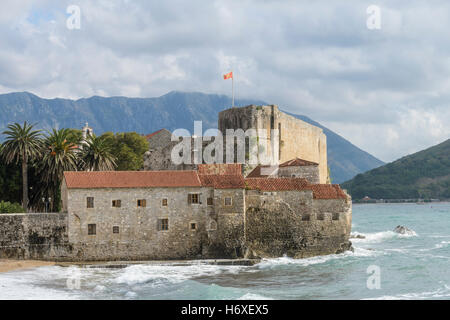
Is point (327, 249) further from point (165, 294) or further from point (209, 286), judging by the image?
point (165, 294)

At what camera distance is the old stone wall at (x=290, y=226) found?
39719 millimetres

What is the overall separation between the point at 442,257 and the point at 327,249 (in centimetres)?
1186

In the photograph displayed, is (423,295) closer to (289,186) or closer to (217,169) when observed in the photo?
(289,186)

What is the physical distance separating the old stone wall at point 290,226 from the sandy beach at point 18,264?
13.9 metres

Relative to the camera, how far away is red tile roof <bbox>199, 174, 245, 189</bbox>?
38.7m

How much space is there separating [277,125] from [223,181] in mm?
20655

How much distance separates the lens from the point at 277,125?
191 feet

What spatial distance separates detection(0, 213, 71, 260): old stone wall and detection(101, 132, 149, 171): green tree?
17.9 meters

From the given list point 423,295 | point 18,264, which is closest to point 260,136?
point 18,264

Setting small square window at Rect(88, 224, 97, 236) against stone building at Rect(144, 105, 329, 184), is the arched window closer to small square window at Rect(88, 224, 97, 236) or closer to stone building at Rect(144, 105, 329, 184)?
small square window at Rect(88, 224, 97, 236)

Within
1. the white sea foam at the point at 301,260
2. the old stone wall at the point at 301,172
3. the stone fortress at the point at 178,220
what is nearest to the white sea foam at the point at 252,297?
the white sea foam at the point at 301,260

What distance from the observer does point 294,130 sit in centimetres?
6444

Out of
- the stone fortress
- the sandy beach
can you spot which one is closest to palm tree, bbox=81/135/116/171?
the stone fortress

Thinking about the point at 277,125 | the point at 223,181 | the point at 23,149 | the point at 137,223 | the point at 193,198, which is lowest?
the point at 137,223
